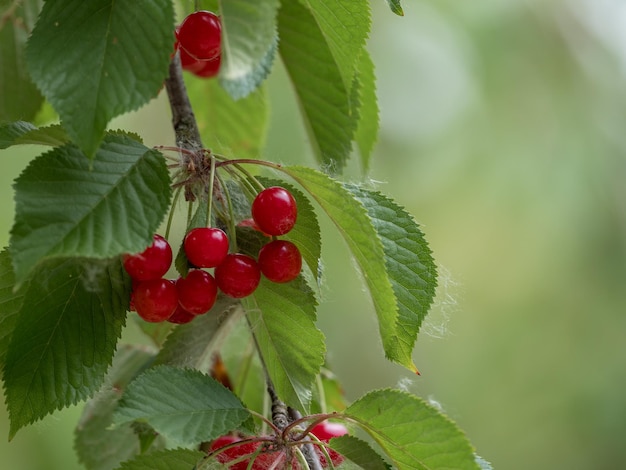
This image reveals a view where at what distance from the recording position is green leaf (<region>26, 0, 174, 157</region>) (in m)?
0.77

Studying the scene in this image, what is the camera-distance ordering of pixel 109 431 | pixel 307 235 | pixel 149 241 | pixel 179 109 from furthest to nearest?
pixel 109 431, pixel 179 109, pixel 307 235, pixel 149 241

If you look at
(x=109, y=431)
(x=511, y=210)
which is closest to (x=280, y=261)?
(x=109, y=431)

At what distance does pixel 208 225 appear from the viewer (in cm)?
92

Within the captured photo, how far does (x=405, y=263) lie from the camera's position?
3.20ft

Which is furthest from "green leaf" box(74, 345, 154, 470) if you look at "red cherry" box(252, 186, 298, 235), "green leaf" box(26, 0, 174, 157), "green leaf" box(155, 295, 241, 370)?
"green leaf" box(26, 0, 174, 157)

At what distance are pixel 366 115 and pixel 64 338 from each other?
603 millimetres

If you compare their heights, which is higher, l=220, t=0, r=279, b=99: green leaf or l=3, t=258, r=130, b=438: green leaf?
l=220, t=0, r=279, b=99: green leaf

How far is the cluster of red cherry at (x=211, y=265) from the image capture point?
35.1 inches

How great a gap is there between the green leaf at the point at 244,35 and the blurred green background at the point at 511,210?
251 centimetres

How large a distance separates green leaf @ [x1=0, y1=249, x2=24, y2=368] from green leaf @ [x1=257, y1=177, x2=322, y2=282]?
0.31 meters

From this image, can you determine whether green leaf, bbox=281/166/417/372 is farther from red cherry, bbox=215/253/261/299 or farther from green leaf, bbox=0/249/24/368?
green leaf, bbox=0/249/24/368

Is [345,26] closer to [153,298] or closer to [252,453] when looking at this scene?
[153,298]

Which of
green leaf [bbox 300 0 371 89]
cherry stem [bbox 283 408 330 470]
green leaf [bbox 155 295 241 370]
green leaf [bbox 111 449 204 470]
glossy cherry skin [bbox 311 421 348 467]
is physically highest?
→ green leaf [bbox 300 0 371 89]

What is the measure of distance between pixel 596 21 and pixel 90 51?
3.07 meters
